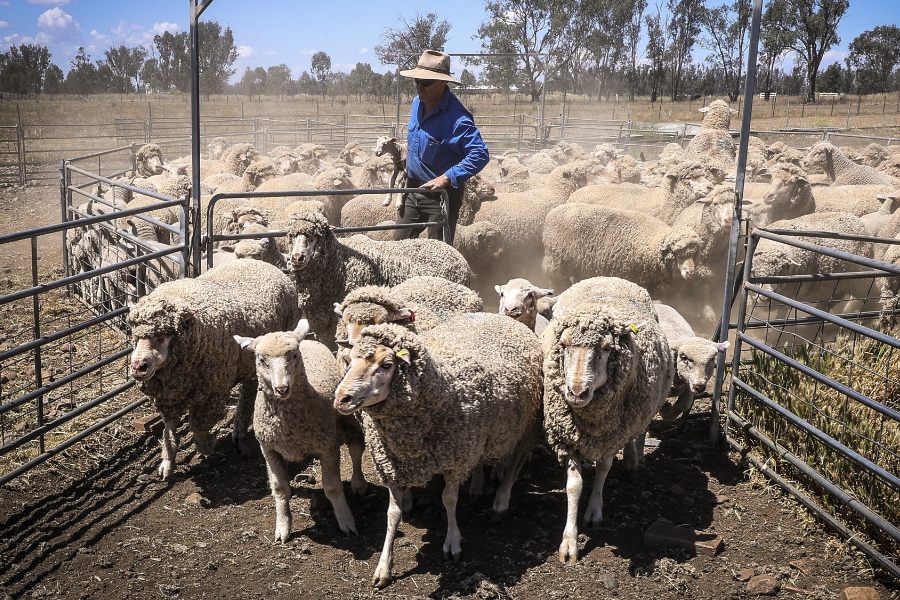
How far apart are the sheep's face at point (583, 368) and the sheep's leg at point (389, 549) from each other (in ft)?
3.50

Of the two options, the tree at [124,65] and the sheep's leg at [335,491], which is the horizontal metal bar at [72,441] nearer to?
the sheep's leg at [335,491]

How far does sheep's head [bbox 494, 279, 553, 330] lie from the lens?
5.45 meters

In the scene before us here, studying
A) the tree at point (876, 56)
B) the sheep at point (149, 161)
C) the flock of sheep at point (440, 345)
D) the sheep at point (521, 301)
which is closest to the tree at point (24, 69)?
the sheep at point (149, 161)

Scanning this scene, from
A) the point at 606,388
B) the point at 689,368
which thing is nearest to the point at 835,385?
the point at 689,368

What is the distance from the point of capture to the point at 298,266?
5637 millimetres

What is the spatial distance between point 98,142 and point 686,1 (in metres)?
29.1

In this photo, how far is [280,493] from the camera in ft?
13.6

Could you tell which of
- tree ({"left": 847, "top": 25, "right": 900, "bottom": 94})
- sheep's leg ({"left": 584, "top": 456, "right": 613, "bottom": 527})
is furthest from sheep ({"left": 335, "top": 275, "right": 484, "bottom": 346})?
tree ({"left": 847, "top": 25, "right": 900, "bottom": 94})

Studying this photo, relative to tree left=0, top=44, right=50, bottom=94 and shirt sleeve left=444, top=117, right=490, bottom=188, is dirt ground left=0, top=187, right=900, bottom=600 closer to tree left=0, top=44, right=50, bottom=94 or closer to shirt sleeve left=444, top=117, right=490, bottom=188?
shirt sleeve left=444, top=117, right=490, bottom=188

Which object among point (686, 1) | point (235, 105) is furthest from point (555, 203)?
point (235, 105)

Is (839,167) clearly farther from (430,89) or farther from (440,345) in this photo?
(440,345)

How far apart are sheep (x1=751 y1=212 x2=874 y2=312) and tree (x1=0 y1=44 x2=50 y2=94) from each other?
4181cm

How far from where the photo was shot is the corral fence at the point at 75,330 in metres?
4.56

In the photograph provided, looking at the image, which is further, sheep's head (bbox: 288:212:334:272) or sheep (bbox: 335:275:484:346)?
sheep's head (bbox: 288:212:334:272)
